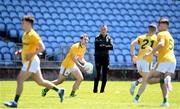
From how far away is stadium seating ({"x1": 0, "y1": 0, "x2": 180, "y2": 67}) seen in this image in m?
35.5

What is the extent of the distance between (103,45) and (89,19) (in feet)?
53.7

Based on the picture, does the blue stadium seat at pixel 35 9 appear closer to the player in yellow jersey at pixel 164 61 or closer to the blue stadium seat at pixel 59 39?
the blue stadium seat at pixel 59 39

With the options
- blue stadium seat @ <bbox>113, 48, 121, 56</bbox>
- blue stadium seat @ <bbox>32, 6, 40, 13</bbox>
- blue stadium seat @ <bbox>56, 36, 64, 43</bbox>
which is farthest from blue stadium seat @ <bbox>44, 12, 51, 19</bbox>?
blue stadium seat @ <bbox>113, 48, 121, 56</bbox>

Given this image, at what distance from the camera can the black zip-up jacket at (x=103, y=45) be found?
71.6ft

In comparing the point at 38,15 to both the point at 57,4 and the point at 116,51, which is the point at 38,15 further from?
the point at 116,51

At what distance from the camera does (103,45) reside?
21969 millimetres

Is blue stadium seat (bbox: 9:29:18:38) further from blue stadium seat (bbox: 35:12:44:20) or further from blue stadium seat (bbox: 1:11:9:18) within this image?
blue stadium seat (bbox: 35:12:44:20)

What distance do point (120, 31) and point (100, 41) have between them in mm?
16172

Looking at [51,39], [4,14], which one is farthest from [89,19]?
[4,14]

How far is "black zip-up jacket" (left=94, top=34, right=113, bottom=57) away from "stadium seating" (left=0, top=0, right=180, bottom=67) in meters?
11.3

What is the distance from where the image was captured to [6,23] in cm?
3562

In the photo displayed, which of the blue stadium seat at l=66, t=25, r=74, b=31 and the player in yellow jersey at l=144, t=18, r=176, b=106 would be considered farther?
the blue stadium seat at l=66, t=25, r=74, b=31

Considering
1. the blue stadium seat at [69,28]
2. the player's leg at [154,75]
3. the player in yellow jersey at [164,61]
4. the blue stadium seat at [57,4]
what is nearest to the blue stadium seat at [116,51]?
the blue stadium seat at [69,28]

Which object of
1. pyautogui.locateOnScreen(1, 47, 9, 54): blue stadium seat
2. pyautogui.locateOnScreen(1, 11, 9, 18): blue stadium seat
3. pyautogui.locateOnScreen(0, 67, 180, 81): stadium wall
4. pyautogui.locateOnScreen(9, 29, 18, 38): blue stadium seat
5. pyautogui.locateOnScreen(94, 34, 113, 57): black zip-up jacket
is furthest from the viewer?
pyautogui.locateOnScreen(1, 11, 9, 18): blue stadium seat
